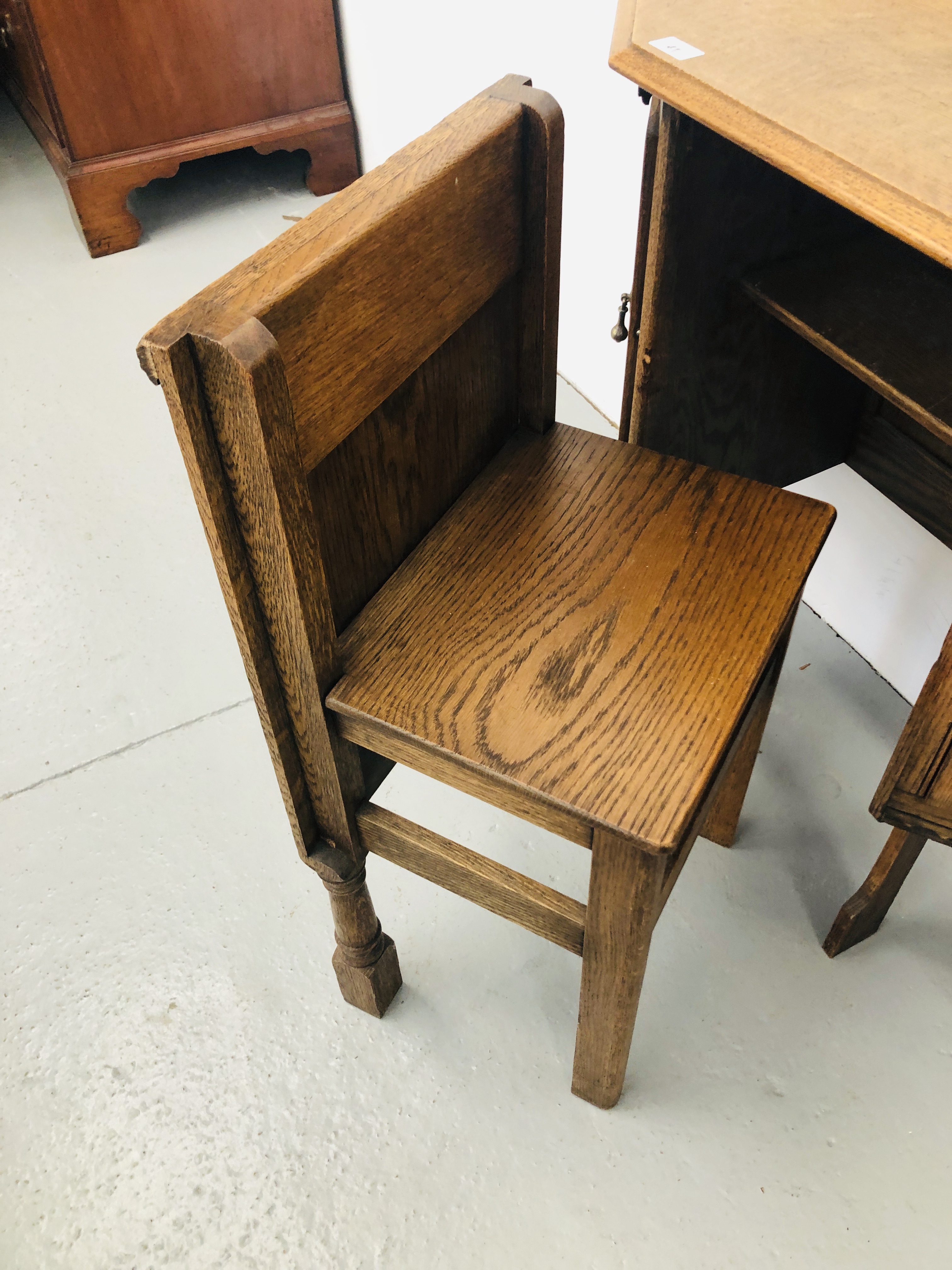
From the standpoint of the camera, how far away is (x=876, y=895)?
120cm

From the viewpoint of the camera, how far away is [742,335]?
122 centimetres

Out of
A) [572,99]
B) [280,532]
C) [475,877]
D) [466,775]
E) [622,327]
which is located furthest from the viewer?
[572,99]

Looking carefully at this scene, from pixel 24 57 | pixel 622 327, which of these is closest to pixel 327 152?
pixel 24 57

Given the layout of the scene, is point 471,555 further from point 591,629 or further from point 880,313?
point 880,313

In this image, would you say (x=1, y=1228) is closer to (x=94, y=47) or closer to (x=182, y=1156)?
(x=182, y=1156)

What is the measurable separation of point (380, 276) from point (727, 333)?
568mm

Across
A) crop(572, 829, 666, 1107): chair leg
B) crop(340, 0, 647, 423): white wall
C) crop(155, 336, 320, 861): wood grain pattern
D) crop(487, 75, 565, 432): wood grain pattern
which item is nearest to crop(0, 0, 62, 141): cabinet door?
crop(340, 0, 647, 423): white wall

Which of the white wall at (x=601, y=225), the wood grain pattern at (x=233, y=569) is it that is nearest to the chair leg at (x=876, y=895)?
the white wall at (x=601, y=225)

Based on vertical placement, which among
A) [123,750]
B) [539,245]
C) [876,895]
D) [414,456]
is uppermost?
[539,245]

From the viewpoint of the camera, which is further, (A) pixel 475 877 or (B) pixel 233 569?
(A) pixel 475 877

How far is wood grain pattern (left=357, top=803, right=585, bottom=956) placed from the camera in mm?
957

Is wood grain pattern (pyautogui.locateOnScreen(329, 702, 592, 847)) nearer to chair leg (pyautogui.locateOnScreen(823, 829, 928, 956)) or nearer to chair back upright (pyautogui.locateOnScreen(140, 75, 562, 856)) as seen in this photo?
chair back upright (pyautogui.locateOnScreen(140, 75, 562, 856))

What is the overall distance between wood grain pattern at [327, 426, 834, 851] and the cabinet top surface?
35 cm

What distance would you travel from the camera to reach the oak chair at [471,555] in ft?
2.42
